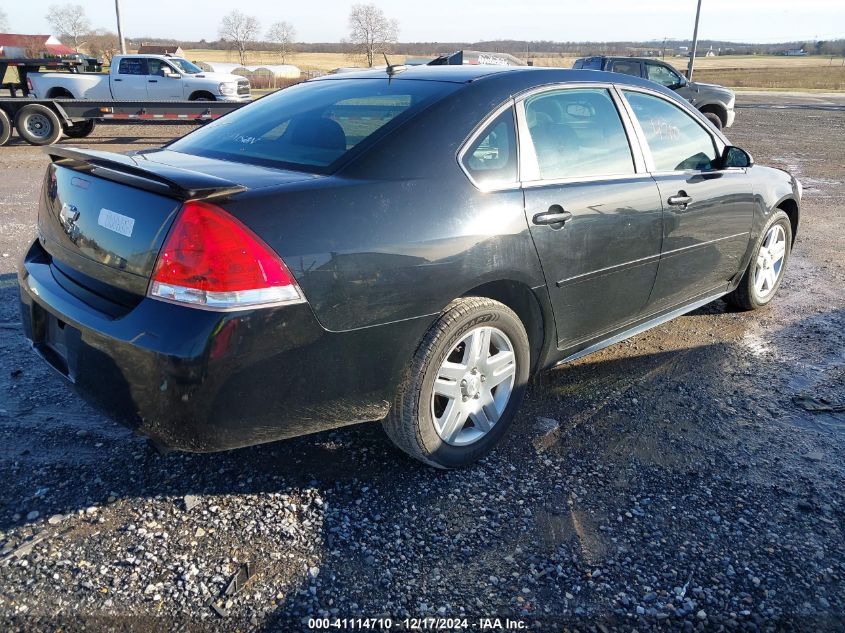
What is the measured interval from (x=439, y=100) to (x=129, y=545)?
84.8 inches

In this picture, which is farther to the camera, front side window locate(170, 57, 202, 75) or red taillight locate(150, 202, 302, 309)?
front side window locate(170, 57, 202, 75)

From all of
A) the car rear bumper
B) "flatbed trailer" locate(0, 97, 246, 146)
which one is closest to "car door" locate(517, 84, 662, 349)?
the car rear bumper

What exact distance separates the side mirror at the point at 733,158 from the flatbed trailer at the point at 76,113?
37.2 feet

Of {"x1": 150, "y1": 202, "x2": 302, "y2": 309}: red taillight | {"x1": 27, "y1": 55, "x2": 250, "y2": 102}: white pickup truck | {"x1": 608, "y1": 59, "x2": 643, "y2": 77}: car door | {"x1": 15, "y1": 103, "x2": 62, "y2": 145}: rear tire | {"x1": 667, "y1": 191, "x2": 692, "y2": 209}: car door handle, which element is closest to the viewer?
{"x1": 150, "y1": 202, "x2": 302, "y2": 309}: red taillight

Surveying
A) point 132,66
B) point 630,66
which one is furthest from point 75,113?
point 630,66

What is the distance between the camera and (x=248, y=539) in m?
2.56

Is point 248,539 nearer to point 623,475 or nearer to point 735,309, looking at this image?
point 623,475

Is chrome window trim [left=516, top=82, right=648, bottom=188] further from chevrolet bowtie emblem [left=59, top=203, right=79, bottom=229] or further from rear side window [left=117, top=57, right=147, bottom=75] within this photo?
rear side window [left=117, top=57, right=147, bottom=75]

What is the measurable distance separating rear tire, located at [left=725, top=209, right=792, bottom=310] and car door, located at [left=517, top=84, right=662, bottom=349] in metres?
1.53

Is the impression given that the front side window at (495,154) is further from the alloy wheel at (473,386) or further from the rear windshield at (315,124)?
the alloy wheel at (473,386)

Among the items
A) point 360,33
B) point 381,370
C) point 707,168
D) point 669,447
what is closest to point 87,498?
point 381,370

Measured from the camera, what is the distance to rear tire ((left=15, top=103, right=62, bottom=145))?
13.9m

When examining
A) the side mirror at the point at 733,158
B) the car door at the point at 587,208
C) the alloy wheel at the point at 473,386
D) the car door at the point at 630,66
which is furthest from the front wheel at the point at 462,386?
the car door at the point at 630,66

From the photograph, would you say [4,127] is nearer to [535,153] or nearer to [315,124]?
[315,124]
